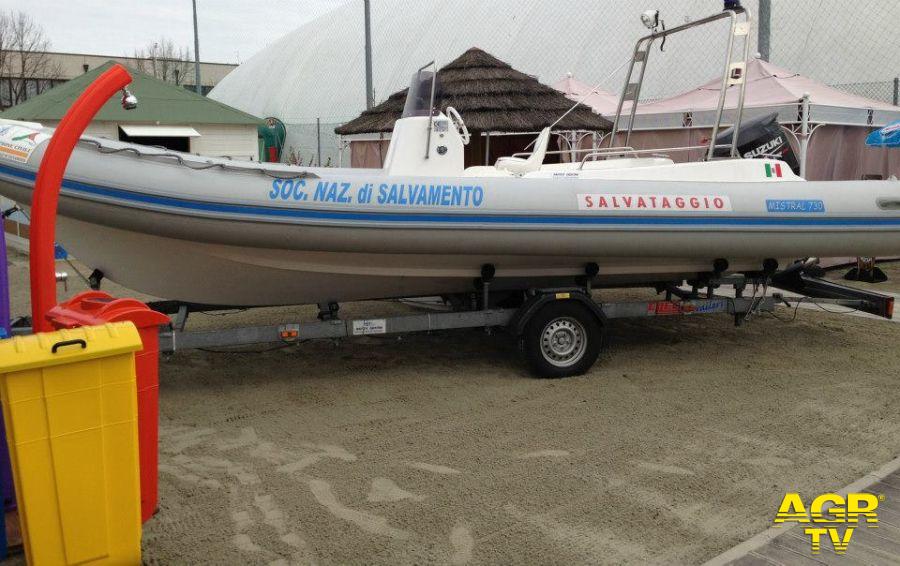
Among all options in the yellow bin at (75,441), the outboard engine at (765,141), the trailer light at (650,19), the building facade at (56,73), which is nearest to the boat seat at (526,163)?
the trailer light at (650,19)

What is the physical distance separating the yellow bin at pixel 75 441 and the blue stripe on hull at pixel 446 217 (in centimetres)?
188

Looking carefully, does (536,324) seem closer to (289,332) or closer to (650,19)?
(289,332)

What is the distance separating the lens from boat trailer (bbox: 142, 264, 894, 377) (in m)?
5.27

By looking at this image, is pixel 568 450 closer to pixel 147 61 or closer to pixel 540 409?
pixel 540 409

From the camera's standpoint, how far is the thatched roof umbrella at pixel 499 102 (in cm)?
1340

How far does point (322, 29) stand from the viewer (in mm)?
32000

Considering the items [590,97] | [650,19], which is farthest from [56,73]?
[650,19]

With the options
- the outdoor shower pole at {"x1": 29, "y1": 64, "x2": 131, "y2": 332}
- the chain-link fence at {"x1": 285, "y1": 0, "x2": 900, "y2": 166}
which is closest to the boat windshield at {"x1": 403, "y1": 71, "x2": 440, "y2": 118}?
the chain-link fence at {"x1": 285, "y1": 0, "x2": 900, "y2": 166}

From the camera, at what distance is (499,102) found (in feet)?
44.7

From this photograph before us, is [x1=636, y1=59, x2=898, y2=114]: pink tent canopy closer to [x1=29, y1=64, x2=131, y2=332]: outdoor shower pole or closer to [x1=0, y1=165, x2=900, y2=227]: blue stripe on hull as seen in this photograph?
[x1=0, y1=165, x2=900, y2=227]: blue stripe on hull

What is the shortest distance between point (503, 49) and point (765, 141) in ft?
52.3

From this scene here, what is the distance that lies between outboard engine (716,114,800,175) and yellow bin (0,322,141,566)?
17.8ft

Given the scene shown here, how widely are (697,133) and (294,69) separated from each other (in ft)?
70.9

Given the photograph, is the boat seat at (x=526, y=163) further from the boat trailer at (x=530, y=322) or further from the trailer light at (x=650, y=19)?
the trailer light at (x=650, y=19)
